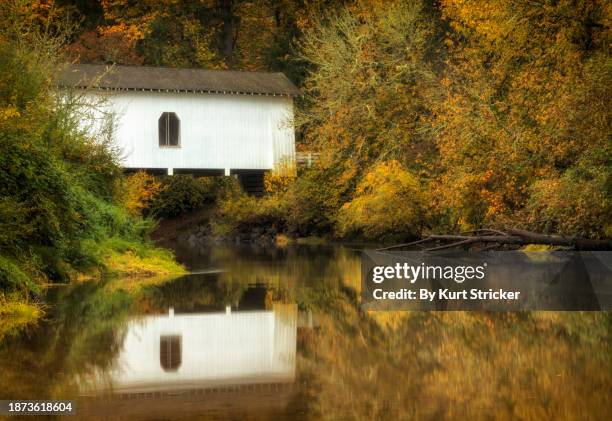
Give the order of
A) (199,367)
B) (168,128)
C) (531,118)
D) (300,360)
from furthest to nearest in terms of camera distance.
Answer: (168,128)
(531,118)
(300,360)
(199,367)

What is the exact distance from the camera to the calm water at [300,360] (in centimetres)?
995

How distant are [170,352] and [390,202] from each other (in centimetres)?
2647

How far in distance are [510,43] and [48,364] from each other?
801 inches

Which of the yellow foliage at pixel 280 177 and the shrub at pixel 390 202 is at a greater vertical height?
the yellow foliage at pixel 280 177

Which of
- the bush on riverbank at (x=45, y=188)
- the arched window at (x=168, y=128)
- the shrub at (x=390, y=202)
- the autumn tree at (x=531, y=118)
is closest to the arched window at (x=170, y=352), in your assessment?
the bush on riverbank at (x=45, y=188)

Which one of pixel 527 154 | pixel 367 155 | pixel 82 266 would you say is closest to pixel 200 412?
pixel 82 266

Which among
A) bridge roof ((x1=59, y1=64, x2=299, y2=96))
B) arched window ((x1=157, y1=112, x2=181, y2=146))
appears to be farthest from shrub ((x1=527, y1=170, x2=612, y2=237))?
arched window ((x1=157, y1=112, x2=181, y2=146))

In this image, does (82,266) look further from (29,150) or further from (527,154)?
(527,154)

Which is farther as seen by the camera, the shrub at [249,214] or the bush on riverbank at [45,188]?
the shrub at [249,214]

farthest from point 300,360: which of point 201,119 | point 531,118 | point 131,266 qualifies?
point 201,119

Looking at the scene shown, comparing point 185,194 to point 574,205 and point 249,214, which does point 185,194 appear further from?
point 574,205

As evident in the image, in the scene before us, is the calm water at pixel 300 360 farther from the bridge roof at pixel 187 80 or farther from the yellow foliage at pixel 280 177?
the yellow foliage at pixel 280 177

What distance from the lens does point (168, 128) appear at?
48938mm

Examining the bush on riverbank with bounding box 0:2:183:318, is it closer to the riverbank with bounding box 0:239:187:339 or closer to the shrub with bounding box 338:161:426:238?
the riverbank with bounding box 0:239:187:339
